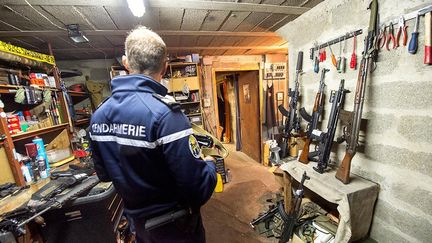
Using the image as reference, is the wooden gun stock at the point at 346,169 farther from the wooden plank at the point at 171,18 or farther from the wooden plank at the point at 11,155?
the wooden plank at the point at 11,155

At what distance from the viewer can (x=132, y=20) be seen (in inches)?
65.5

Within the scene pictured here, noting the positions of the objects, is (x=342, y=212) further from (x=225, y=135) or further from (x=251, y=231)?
(x=225, y=135)

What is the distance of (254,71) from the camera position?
12.4ft

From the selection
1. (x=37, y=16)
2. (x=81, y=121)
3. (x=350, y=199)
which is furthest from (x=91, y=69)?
(x=350, y=199)

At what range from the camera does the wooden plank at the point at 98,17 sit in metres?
1.42

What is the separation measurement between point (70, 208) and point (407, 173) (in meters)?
2.31

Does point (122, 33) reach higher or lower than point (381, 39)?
higher

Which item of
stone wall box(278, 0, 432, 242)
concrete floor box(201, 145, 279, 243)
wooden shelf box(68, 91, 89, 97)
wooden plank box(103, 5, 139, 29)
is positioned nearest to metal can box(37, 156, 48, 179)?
wooden shelf box(68, 91, 89, 97)

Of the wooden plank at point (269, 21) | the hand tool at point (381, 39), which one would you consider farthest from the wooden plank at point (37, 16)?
the hand tool at point (381, 39)

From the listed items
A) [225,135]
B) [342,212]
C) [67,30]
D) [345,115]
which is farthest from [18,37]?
[225,135]

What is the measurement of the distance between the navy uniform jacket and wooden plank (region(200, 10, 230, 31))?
46.6 inches

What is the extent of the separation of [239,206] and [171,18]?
2.30 meters

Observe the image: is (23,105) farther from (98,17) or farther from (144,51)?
(144,51)

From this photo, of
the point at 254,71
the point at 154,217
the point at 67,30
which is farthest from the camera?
the point at 254,71
